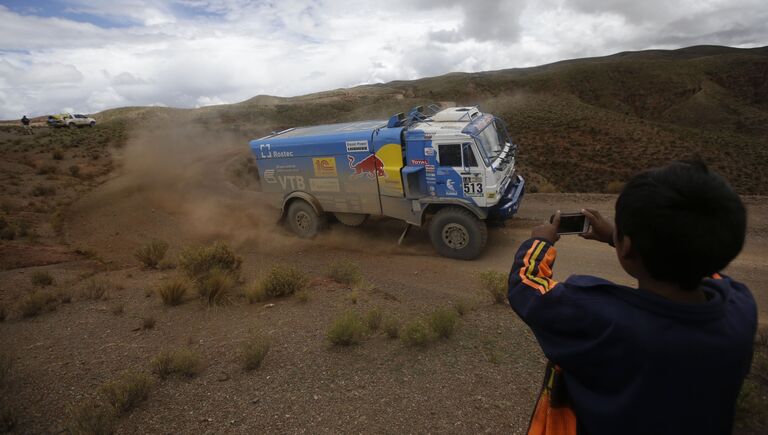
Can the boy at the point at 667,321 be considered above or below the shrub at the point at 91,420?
above

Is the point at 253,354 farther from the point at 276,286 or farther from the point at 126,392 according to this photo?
the point at 276,286

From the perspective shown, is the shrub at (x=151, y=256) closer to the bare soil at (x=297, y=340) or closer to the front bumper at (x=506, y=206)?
the bare soil at (x=297, y=340)

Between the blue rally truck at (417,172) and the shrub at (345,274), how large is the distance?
1.90 metres

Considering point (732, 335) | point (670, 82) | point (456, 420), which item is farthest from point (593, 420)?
point (670, 82)

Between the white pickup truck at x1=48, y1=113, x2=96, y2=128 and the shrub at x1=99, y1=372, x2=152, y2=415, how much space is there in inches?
1604

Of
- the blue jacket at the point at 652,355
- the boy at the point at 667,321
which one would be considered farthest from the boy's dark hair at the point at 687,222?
the blue jacket at the point at 652,355

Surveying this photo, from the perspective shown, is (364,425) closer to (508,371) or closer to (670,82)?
(508,371)

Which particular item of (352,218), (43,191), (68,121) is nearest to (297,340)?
(352,218)

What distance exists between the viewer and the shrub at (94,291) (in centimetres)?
634

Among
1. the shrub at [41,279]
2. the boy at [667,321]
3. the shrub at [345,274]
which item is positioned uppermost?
the boy at [667,321]

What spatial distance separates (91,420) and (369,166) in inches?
245

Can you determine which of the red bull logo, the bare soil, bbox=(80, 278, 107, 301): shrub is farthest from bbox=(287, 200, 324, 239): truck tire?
bbox=(80, 278, 107, 301): shrub

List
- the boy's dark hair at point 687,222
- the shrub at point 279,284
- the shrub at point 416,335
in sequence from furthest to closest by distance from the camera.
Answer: the shrub at point 279,284 → the shrub at point 416,335 → the boy's dark hair at point 687,222

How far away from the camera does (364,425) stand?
3525 mm
